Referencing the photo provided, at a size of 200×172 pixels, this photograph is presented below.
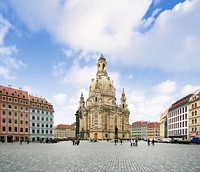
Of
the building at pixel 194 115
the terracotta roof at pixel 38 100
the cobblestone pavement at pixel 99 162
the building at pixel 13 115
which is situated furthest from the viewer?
the terracotta roof at pixel 38 100

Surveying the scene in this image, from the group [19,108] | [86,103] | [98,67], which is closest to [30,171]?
[19,108]

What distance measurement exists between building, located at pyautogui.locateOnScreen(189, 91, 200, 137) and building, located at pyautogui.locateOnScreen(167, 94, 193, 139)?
2.96m

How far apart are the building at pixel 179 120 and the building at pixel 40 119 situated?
56.0m

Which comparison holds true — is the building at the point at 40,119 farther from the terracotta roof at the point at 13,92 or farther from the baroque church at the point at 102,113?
the baroque church at the point at 102,113

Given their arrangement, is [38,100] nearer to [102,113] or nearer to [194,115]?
[102,113]

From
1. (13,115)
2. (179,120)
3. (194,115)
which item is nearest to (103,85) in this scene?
(179,120)

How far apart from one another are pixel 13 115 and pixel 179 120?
69173 millimetres

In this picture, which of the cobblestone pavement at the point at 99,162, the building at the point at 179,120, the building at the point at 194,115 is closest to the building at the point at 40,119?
the building at the point at 179,120

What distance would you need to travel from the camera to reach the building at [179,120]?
345ft

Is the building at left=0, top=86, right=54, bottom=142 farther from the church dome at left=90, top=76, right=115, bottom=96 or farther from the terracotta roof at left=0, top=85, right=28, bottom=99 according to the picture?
the church dome at left=90, top=76, right=115, bottom=96

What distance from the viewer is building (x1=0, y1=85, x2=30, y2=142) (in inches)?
3748

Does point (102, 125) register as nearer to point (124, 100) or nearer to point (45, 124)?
point (124, 100)

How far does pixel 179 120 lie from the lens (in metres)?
114

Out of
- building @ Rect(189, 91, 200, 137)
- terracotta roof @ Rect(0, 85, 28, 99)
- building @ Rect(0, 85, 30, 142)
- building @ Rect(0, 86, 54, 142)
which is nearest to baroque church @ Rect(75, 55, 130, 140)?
building @ Rect(0, 86, 54, 142)
